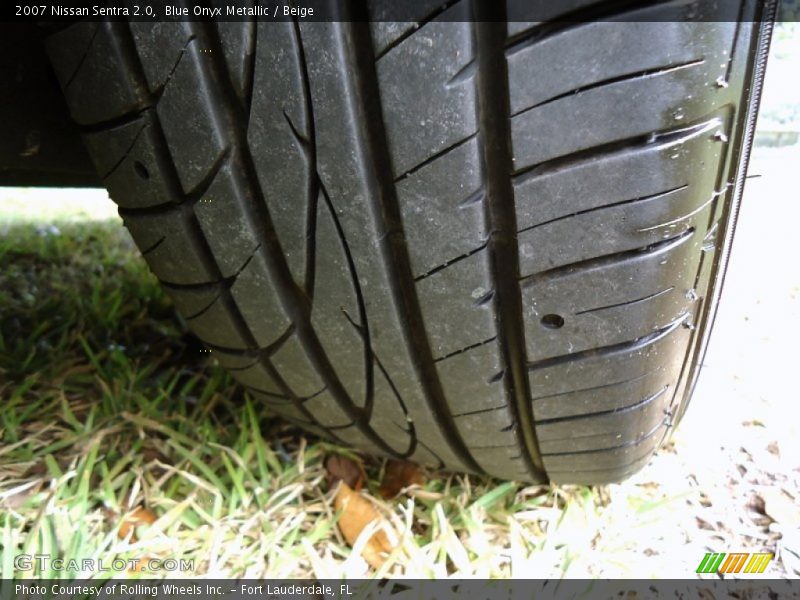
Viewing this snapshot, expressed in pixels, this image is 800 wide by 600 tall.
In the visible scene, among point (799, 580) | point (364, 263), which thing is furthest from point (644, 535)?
point (364, 263)

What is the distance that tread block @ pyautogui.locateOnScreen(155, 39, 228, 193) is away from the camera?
1.49ft

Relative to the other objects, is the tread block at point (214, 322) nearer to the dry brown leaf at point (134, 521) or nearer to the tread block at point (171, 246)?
the tread block at point (171, 246)

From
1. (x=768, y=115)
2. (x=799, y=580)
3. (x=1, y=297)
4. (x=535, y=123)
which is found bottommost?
(x=799, y=580)

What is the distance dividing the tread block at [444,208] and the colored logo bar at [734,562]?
0.54m

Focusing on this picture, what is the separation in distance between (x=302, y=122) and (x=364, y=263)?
12 centimetres

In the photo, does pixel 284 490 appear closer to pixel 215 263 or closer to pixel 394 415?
pixel 394 415

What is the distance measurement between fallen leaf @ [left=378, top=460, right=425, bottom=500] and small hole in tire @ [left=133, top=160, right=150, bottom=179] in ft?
1.58

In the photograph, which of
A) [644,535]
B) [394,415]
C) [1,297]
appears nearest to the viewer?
[394,415]

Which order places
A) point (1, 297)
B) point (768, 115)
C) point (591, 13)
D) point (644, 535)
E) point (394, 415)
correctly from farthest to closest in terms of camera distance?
point (1, 297) < point (768, 115) < point (644, 535) < point (394, 415) < point (591, 13)

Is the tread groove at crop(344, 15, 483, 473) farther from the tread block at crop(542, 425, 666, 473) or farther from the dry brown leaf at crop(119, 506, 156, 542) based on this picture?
the dry brown leaf at crop(119, 506, 156, 542)

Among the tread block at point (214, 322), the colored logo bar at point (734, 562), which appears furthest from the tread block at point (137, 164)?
the colored logo bar at point (734, 562)

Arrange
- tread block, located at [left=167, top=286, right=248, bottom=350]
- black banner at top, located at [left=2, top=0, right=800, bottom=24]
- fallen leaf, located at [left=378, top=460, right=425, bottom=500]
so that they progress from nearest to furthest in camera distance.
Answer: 1. black banner at top, located at [left=2, top=0, right=800, bottom=24]
2. tread block, located at [left=167, top=286, right=248, bottom=350]
3. fallen leaf, located at [left=378, top=460, right=425, bottom=500]

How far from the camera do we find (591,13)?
0.39 metres

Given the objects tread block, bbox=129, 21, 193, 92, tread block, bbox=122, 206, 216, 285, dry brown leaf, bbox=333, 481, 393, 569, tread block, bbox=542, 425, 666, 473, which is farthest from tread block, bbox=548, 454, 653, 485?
tread block, bbox=129, 21, 193, 92
